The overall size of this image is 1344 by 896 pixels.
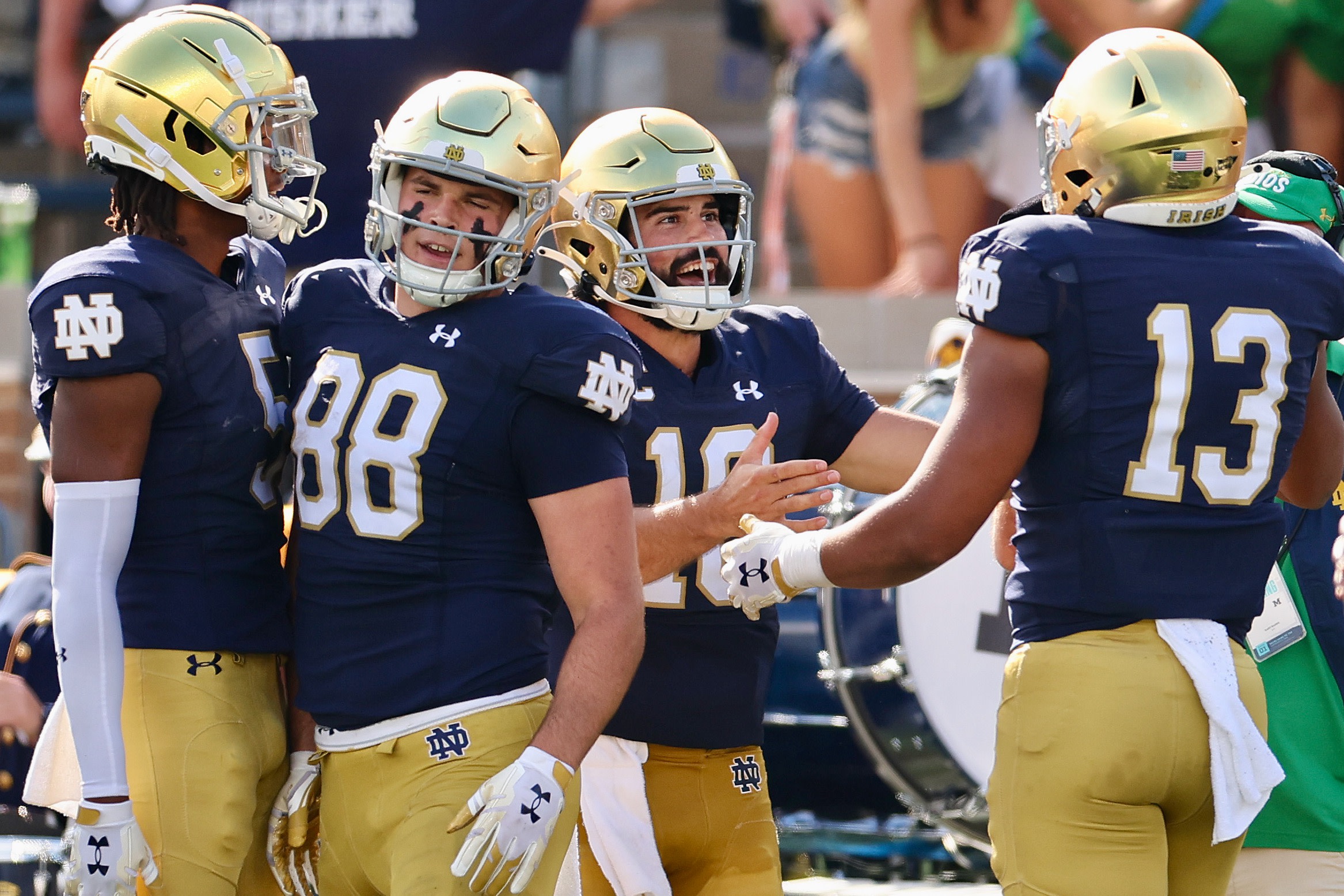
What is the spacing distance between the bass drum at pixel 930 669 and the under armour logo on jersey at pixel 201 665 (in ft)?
6.77

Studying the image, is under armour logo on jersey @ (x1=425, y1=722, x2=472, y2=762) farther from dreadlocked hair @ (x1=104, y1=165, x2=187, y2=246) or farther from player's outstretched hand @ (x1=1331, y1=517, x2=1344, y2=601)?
player's outstretched hand @ (x1=1331, y1=517, x2=1344, y2=601)

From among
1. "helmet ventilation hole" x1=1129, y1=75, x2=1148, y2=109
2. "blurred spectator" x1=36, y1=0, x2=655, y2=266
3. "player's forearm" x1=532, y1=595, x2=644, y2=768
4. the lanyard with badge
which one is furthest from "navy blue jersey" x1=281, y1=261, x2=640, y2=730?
"blurred spectator" x1=36, y1=0, x2=655, y2=266

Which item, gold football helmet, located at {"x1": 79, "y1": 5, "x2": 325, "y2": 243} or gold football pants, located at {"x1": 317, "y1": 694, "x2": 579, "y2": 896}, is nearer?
gold football pants, located at {"x1": 317, "y1": 694, "x2": 579, "y2": 896}

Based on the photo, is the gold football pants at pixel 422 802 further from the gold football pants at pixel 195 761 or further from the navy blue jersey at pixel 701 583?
the navy blue jersey at pixel 701 583

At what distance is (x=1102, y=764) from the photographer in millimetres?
2014

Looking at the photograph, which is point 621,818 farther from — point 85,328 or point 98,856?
point 85,328

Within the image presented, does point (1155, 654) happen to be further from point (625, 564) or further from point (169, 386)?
point (169, 386)

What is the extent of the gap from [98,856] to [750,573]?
94cm

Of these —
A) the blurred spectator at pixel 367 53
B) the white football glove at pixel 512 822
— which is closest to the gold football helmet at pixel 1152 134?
the white football glove at pixel 512 822

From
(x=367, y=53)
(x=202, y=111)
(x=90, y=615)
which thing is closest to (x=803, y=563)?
(x=90, y=615)

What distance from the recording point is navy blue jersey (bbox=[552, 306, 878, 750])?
2.61 meters

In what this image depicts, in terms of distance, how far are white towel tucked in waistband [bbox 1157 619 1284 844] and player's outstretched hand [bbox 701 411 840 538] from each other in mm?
583

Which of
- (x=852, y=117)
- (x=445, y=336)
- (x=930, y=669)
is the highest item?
(x=852, y=117)

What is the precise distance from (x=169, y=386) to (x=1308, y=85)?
5.88 metres
